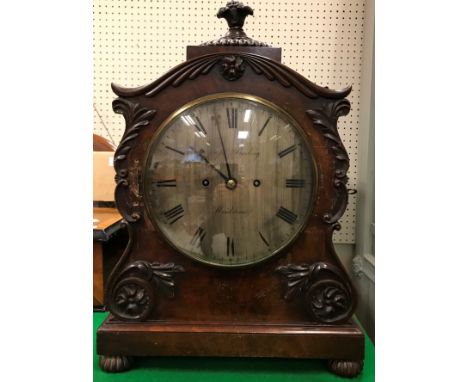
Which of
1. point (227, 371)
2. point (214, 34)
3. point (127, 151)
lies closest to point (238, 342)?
point (227, 371)

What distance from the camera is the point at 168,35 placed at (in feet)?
3.89

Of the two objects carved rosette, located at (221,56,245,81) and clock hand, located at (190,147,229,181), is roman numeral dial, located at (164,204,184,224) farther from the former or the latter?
carved rosette, located at (221,56,245,81)

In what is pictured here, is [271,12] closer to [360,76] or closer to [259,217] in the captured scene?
[360,76]

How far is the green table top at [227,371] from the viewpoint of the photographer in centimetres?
82

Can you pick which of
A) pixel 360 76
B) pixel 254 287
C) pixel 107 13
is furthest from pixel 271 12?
pixel 254 287

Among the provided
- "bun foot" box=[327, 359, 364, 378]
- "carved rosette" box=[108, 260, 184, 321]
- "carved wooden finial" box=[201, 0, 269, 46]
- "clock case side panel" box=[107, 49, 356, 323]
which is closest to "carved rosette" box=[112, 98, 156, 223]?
"clock case side panel" box=[107, 49, 356, 323]

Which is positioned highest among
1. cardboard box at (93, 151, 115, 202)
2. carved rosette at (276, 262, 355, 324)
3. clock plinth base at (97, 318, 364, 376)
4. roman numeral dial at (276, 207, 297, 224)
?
cardboard box at (93, 151, 115, 202)

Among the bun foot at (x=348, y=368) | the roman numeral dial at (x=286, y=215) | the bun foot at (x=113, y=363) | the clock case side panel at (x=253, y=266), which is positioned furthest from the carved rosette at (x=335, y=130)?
the bun foot at (x=113, y=363)

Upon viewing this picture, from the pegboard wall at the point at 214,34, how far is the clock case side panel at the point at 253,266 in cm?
42

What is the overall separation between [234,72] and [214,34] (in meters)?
0.45

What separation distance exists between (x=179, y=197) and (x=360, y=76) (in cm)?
75

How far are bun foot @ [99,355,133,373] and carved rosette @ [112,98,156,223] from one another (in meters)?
0.31

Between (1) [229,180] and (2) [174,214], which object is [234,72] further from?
(2) [174,214]

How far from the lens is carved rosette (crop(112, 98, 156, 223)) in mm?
815
